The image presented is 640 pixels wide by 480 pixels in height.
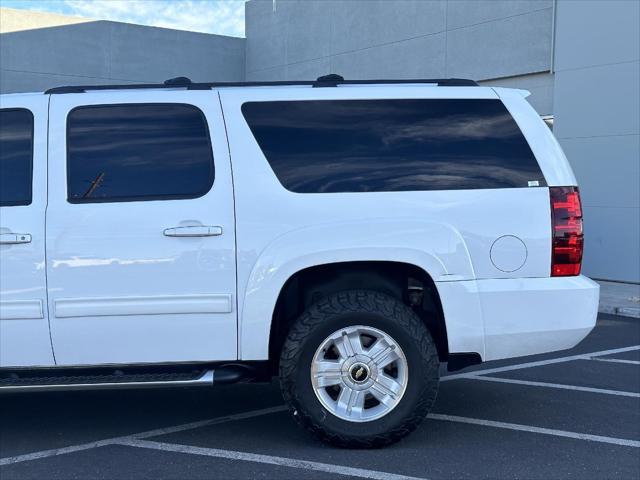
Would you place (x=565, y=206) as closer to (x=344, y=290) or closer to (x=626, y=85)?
(x=344, y=290)

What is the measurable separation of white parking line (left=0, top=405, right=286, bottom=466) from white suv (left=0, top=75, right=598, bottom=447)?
467 millimetres

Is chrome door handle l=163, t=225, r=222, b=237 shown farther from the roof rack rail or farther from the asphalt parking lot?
the asphalt parking lot

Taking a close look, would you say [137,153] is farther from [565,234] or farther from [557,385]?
[557,385]

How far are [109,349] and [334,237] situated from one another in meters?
1.40

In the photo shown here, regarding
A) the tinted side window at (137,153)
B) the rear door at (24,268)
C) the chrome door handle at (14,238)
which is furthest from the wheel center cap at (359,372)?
the chrome door handle at (14,238)

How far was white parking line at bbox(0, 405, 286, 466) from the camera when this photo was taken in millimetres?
4227

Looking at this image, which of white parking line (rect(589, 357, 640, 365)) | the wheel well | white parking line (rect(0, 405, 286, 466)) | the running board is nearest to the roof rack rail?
the wheel well

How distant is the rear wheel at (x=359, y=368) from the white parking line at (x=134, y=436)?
3.08 feet

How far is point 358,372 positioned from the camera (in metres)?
4.20

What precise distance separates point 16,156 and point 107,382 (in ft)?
4.63

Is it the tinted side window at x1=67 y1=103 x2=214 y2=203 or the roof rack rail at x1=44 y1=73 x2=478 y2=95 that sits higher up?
the roof rack rail at x1=44 y1=73 x2=478 y2=95

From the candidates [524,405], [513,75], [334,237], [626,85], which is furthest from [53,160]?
[513,75]

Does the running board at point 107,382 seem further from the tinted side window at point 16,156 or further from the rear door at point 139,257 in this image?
the tinted side window at point 16,156

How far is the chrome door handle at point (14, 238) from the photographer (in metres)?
4.04
